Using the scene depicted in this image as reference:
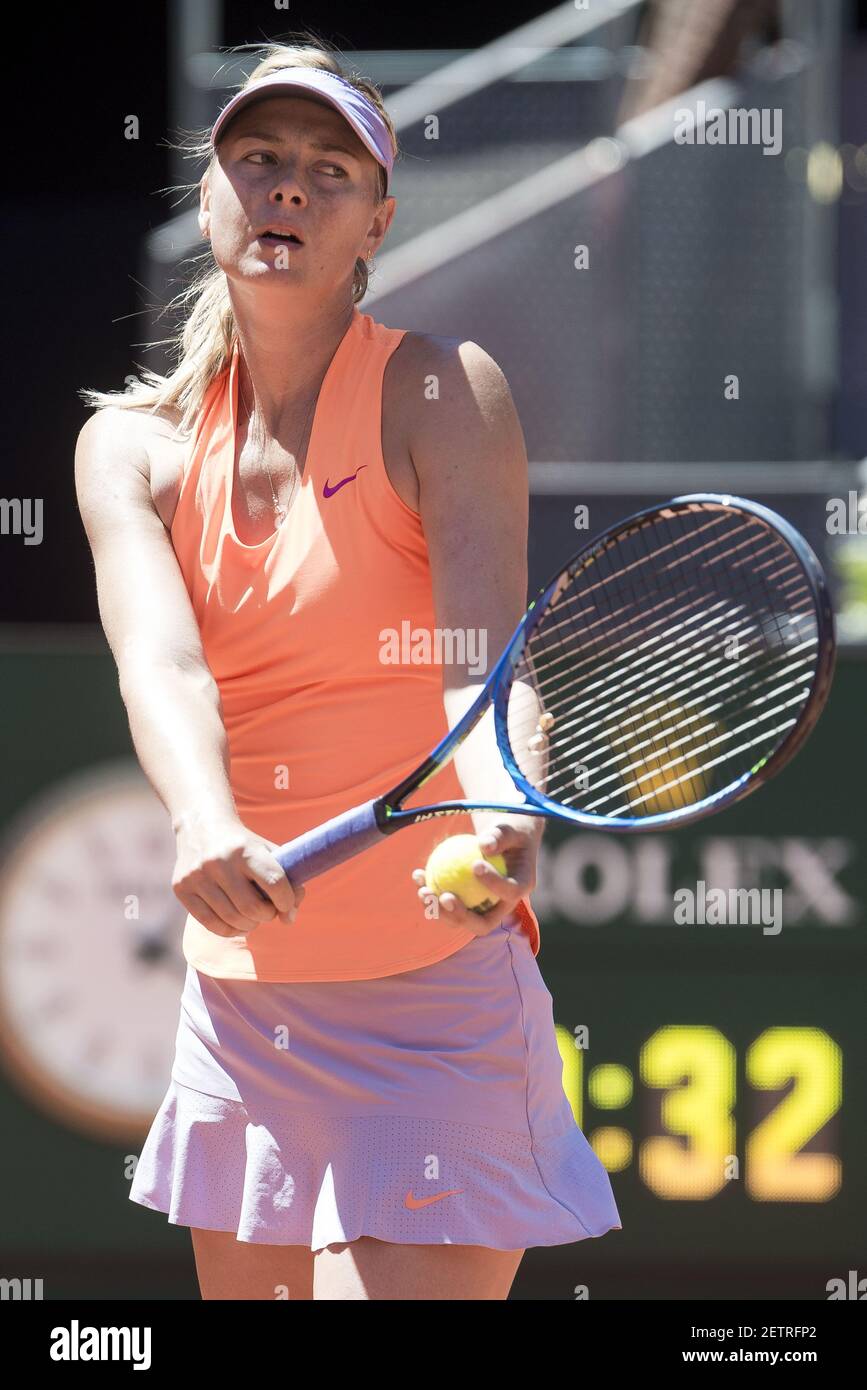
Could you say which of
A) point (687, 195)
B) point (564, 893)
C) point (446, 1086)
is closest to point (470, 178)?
point (687, 195)

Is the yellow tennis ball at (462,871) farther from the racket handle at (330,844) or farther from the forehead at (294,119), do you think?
the forehead at (294,119)

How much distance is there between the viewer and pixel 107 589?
1.83m

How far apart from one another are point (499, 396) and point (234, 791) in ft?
1.49

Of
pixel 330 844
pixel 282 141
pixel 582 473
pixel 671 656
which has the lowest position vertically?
pixel 330 844

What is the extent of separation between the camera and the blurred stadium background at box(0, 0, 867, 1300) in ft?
11.1

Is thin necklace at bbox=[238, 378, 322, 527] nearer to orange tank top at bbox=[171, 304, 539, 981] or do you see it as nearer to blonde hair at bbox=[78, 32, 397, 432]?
orange tank top at bbox=[171, 304, 539, 981]

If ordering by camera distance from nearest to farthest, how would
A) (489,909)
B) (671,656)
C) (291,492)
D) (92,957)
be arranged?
1. (489,909)
2. (291,492)
3. (671,656)
4. (92,957)

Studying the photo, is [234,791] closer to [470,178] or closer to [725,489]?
[725,489]

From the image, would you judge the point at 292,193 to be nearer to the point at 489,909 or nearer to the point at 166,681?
the point at 166,681

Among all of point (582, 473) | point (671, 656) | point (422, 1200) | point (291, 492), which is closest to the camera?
point (422, 1200)

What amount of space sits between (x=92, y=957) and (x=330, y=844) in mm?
1923

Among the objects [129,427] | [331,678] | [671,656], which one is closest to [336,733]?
[331,678]

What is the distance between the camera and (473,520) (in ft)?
5.69

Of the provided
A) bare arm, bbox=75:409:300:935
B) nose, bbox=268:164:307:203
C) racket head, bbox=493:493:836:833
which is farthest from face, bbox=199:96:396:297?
racket head, bbox=493:493:836:833
